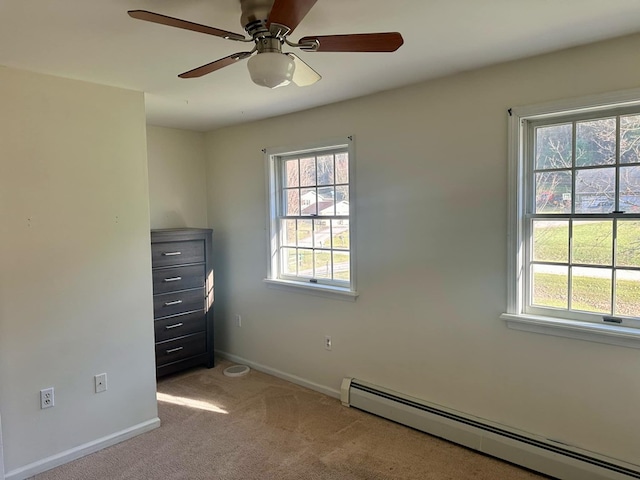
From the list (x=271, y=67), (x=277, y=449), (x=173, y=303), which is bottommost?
(x=277, y=449)

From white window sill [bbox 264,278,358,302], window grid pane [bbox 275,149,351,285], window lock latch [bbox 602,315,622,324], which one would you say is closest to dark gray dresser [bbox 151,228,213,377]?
white window sill [bbox 264,278,358,302]

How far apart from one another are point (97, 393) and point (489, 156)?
2.87 meters

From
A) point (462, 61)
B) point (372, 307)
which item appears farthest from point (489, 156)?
point (372, 307)

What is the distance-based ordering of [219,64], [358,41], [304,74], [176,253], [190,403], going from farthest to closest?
[176,253] → [190,403] → [304,74] → [219,64] → [358,41]

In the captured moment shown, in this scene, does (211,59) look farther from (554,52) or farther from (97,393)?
(97,393)

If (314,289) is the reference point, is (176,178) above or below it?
above

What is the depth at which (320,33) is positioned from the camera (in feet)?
6.45

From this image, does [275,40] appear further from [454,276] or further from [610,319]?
[610,319]

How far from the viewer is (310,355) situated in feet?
11.6

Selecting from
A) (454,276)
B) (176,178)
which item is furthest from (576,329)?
(176,178)

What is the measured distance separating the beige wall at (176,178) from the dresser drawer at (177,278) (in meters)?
0.59

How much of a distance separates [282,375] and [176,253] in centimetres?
144

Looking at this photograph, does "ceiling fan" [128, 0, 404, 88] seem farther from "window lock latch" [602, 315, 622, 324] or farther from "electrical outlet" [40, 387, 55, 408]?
"electrical outlet" [40, 387, 55, 408]

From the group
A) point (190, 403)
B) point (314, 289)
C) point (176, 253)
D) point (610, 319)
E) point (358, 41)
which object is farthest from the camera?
point (176, 253)
